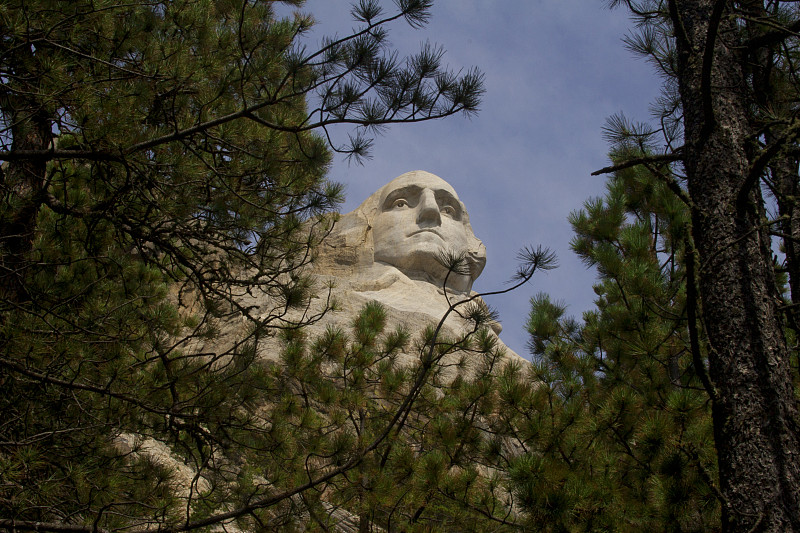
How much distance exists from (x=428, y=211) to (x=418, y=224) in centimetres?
20

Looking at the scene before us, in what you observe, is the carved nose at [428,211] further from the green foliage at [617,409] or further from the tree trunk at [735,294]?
the tree trunk at [735,294]

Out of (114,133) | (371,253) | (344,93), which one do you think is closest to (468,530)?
(344,93)

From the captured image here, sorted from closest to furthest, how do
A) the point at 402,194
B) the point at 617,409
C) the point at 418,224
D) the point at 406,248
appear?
the point at 617,409 → the point at 406,248 → the point at 418,224 → the point at 402,194

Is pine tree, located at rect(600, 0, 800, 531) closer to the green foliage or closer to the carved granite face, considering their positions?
the green foliage

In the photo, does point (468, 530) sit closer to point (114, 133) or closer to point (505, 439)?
point (505, 439)

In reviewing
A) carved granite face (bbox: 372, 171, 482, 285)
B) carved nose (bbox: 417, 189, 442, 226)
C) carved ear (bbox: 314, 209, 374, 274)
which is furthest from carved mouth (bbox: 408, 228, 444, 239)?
carved ear (bbox: 314, 209, 374, 274)

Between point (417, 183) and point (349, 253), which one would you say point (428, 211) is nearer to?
point (417, 183)

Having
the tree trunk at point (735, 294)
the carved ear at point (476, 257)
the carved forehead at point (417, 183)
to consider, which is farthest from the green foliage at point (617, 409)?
the carved forehead at point (417, 183)

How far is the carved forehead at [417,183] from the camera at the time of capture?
9.34 metres

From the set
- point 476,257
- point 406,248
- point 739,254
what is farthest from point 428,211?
point 739,254

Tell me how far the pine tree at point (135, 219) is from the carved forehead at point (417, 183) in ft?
12.7

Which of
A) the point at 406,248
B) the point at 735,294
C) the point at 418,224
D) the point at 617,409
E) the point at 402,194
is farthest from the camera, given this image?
the point at 402,194

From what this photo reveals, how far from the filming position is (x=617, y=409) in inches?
195

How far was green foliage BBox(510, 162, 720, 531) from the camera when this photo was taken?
424cm
